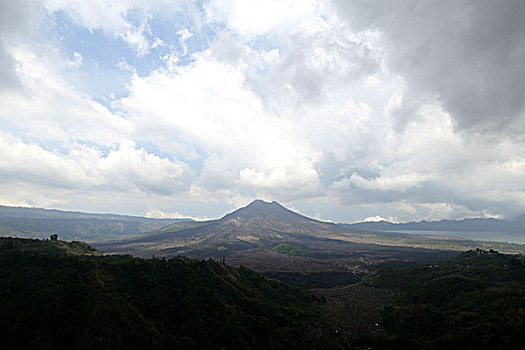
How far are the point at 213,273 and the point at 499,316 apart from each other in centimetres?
5586

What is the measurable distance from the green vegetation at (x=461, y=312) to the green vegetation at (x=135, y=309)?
16.2 m

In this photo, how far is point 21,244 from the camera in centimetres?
8019

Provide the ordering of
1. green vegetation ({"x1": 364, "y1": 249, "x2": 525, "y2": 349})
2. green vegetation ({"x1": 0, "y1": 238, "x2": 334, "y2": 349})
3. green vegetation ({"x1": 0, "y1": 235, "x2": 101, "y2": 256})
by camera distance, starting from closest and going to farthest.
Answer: green vegetation ({"x1": 0, "y1": 238, "x2": 334, "y2": 349}) < green vegetation ({"x1": 364, "y1": 249, "x2": 525, "y2": 349}) < green vegetation ({"x1": 0, "y1": 235, "x2": 101, "y2": 256})

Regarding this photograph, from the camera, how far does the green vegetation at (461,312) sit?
139 ft

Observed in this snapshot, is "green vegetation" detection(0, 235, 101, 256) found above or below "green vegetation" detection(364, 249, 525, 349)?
above

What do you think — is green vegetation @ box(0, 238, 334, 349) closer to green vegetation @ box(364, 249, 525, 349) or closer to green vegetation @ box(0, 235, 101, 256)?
green vegetation @ box(0, 235, 101, 256)

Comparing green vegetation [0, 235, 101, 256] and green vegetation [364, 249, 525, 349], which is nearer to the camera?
green vegetation [364, 249, 525, 349]

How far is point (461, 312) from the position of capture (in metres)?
55.6

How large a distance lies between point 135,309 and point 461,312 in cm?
6127

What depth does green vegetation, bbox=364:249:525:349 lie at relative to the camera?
139 feet

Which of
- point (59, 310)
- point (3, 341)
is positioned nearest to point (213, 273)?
point (59, 310)

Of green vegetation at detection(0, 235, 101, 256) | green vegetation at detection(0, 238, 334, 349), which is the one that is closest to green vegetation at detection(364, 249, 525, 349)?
green vegetation at detection(0, 238, 334, 349)

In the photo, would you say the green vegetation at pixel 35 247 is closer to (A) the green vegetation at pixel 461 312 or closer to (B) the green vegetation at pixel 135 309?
(B) the green vegetation at pixel 135 309

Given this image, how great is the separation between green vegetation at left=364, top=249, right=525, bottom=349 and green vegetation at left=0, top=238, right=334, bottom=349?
16201 mm
